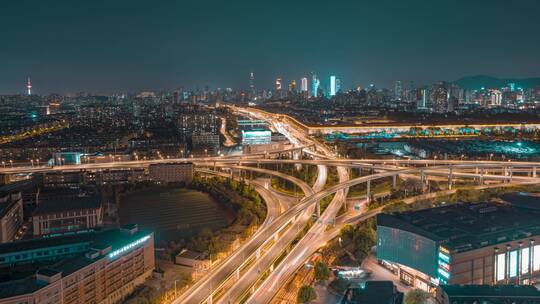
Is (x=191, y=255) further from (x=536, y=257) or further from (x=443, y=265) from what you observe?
(x=536, y=257)

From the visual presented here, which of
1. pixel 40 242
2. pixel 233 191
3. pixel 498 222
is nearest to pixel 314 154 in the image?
pixel 233 191

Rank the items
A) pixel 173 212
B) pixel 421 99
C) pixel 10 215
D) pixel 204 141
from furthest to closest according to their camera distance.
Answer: pixel 421 99 < pixel 204 141 < pixel 173 212 < pixel 10 215

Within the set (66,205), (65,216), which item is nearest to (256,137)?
(66,205)

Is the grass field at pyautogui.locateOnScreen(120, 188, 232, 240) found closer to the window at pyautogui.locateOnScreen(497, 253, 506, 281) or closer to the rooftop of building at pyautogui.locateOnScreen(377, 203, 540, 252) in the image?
the rooftop of building at pyautogui.locateOnScreen(377, 203, 540, 252)

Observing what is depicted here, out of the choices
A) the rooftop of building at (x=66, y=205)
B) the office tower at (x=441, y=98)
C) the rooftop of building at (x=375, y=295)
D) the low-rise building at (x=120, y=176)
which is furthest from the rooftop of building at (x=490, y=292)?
the office tower at (x=441, y=98)

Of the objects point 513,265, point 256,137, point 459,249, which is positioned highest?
point 256,137

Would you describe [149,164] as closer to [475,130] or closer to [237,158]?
[237,158]

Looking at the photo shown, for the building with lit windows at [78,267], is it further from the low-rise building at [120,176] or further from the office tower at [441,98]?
the office tower at [441,98]

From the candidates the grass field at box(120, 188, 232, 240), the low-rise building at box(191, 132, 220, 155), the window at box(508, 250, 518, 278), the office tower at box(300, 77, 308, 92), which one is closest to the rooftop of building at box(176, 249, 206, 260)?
the grass field at box(120, 188, 232, 240)
